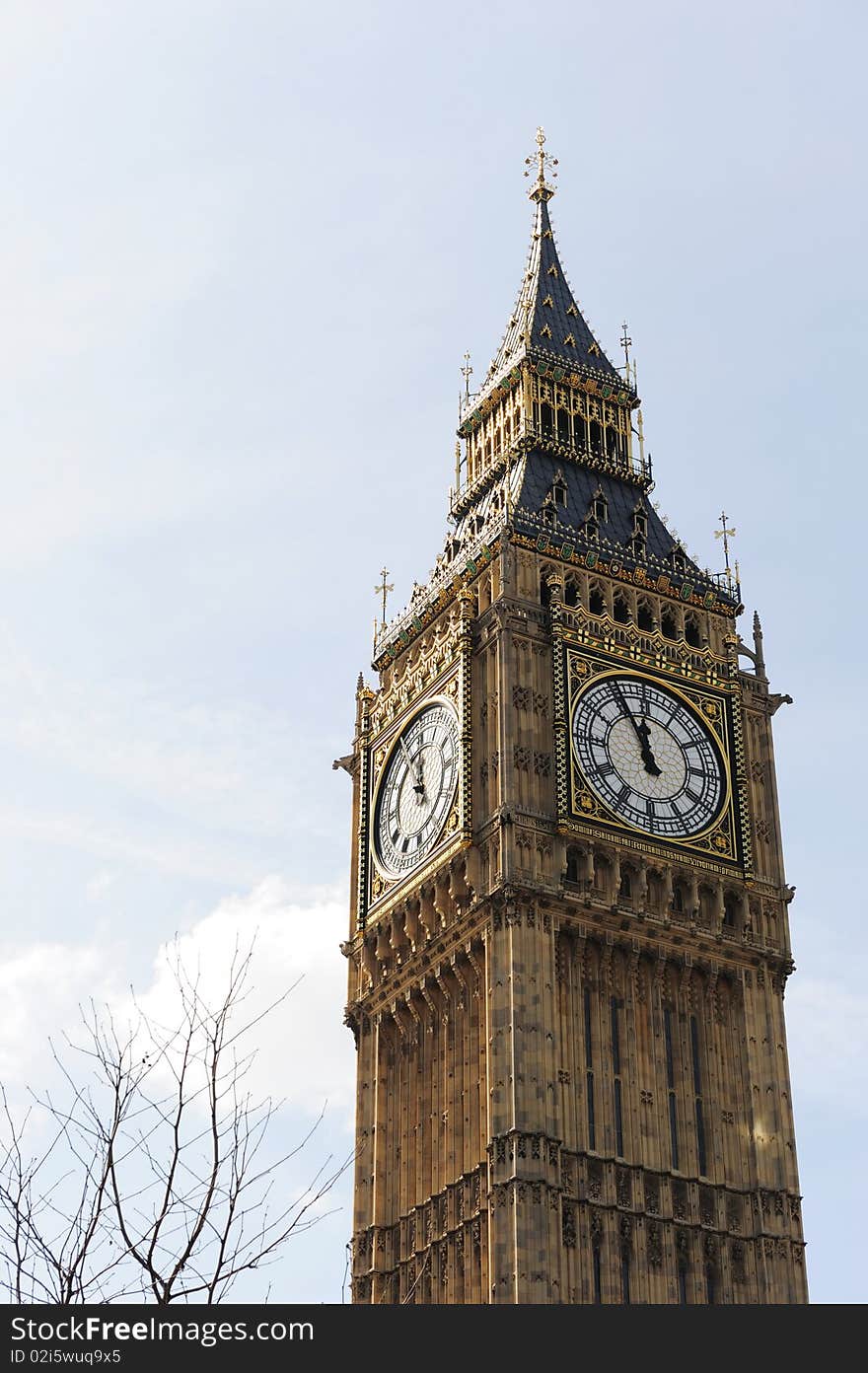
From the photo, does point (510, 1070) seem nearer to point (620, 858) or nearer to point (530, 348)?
point (620, 858)

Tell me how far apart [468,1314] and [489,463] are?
64537mm

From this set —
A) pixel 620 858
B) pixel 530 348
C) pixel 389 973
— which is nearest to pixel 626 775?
pixel 620 858

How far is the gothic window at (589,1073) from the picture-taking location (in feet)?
224

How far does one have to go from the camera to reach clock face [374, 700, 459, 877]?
247 feet

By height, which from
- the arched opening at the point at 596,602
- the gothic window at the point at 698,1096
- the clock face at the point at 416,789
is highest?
the arched opening at the point at 596,602

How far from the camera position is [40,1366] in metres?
23.9

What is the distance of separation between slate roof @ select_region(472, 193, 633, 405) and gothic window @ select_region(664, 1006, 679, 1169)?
97.7ft

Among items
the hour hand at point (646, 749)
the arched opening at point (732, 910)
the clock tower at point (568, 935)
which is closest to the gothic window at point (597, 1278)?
the clock tower at point (568, 935)

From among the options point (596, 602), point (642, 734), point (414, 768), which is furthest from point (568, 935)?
point (596, 602)

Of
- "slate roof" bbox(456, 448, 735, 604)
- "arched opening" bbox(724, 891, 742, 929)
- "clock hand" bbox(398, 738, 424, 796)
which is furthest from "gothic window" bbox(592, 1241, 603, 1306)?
"slate roof" bbox(456, 448, 735, 604)

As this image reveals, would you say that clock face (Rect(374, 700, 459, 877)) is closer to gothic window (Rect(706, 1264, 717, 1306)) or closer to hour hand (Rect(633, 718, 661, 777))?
hour hand (Rect(633, 718, 661, 777))

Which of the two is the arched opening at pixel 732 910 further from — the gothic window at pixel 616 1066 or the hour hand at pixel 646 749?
the gothic window at pixel 616 1066

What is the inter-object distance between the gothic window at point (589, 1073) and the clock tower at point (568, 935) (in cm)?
12

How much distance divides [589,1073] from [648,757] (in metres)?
11.7
